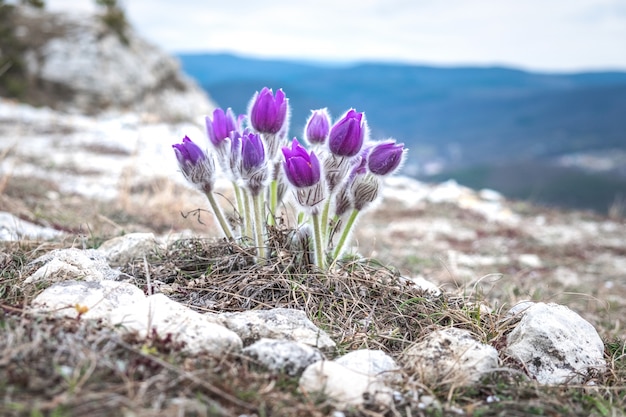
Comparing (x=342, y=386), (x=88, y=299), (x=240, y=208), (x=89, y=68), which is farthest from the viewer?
(x=89, y=68)

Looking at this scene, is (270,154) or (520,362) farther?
(270,154)

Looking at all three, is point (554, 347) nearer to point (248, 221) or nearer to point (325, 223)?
point (325, 223)

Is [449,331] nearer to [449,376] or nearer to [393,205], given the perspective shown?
[449,376]

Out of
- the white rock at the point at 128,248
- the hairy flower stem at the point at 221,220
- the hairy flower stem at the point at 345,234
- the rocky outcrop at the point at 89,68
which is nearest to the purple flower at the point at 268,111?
the hairy flower stem at the point at 221,220

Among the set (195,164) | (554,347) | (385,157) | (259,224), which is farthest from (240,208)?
(554,347)

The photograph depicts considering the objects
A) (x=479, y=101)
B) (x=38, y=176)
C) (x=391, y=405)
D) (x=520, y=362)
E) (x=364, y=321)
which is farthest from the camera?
(x=479, y=101)

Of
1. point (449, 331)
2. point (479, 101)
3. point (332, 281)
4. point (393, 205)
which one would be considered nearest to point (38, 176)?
point (393, 205)

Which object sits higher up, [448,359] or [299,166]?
[299,166]

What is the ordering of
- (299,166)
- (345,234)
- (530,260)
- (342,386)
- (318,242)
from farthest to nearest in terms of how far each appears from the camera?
1. (530,260)
2. (345,234)
3. (318,242)
4. (299,166)
5. (342,386)
